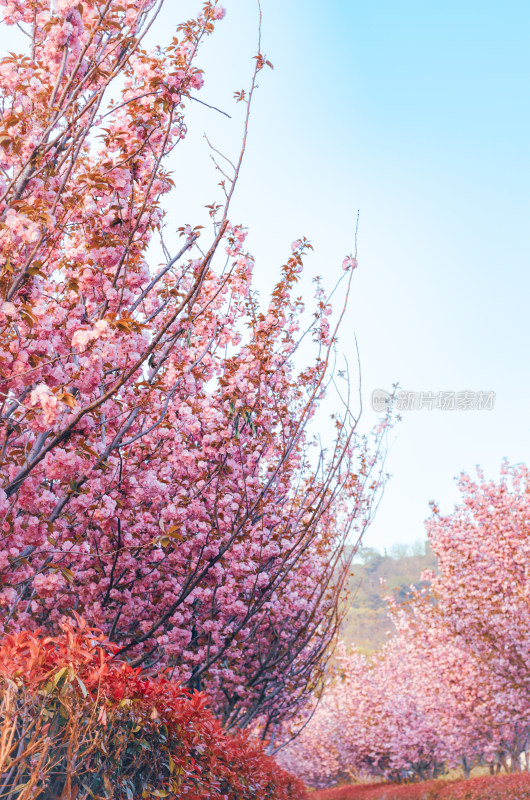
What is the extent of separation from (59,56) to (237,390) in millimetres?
3699

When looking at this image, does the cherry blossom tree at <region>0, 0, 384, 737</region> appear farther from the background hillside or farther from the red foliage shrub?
the background hillside

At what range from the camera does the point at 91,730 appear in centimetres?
287

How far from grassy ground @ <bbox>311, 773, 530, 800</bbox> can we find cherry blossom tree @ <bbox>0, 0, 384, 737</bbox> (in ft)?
30.9

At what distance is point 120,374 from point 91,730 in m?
2.38

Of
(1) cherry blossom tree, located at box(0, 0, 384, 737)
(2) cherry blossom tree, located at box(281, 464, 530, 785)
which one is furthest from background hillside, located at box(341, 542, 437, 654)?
(1) cherry blossom tree, located at box(0, 0, 384, 737)

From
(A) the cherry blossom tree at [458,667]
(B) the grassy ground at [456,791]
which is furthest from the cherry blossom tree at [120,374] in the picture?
(B) the grassy ground at [456,791]

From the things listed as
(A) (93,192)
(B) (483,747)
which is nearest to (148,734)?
(A) (93,192)

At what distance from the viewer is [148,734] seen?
3459 millimetres

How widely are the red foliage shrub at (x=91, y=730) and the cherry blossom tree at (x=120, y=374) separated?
95cm

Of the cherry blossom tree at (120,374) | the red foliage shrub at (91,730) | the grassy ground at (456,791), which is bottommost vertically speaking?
the red foliage shrub at (91,730)

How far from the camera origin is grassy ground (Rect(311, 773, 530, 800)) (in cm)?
1442

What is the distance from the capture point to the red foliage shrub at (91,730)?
2.56 meters

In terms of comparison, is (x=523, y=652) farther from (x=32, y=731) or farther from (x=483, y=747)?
(x=32, y=731)

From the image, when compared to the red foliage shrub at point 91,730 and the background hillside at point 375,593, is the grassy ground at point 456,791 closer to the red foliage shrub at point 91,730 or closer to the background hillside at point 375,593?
the red foliage shrub at point 91,730
